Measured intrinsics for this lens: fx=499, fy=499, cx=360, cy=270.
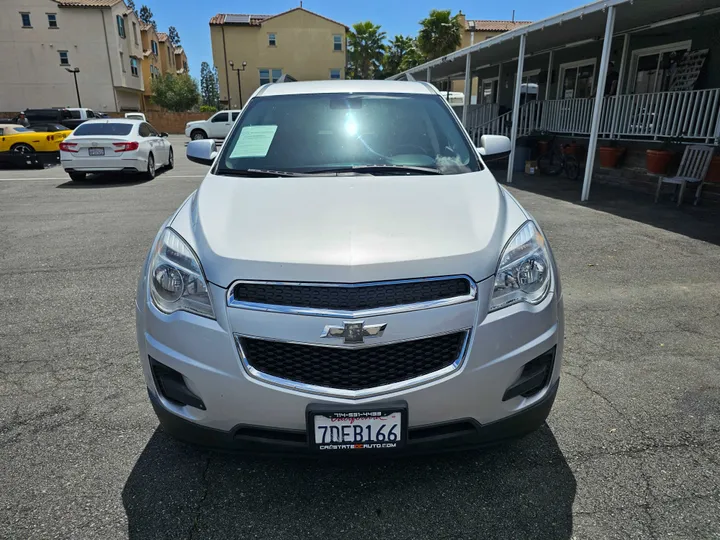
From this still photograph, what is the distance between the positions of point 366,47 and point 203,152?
43180 mm

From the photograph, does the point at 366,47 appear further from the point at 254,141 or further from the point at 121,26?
the point at 254,141

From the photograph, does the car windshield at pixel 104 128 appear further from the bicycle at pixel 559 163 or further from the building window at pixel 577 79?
the building window at pixel 577 79

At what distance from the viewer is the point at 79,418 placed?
8.71ft

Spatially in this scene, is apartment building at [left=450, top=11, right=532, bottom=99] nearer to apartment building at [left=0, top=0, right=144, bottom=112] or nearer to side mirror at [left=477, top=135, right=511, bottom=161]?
apartment building at [left=0, top=0, right=144, bottom=112]

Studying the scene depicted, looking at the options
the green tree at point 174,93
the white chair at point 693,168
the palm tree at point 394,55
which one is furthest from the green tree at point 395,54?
the white chair at point 693,168

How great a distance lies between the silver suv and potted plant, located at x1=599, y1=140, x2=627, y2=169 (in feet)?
34.0

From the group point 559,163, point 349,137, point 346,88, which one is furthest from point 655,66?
point 349,137

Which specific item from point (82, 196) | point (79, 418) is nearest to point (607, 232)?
point (79, 418)

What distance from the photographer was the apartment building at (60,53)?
126 ft

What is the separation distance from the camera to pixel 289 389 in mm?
1791

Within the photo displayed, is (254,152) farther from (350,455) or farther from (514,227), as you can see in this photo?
(350,455)

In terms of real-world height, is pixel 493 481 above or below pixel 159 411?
below

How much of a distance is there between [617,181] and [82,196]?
1149cm

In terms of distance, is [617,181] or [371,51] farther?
[371,51]
